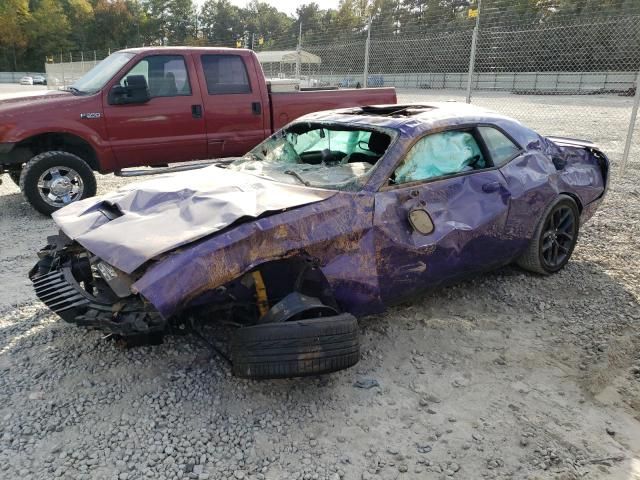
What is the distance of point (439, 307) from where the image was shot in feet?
13.3

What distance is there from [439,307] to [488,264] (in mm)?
493

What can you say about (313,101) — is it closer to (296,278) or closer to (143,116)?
(143,116)

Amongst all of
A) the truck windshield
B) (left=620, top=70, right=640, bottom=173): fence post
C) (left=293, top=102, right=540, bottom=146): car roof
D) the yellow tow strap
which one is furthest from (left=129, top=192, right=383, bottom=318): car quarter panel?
(left=620, top=70, right=640, bottom=173): fence post

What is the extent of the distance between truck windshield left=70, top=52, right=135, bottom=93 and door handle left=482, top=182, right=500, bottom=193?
4859 mm

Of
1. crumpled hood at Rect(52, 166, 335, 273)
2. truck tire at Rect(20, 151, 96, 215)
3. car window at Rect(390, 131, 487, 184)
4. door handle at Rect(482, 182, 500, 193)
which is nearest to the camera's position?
crumpled hood at Rect(52, 166, 335, 273)

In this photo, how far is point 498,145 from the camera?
4.17 meters

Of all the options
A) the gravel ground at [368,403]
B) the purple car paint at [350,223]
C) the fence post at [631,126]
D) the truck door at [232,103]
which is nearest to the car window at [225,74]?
the truck door at [232,103]

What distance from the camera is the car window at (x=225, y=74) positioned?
6949mm

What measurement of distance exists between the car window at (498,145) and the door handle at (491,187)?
0.73 feet

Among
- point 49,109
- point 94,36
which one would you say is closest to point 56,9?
point 94,36

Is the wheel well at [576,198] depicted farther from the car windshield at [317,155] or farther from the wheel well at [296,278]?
the wheel well at [296,278]

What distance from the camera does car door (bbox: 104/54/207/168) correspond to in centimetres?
648

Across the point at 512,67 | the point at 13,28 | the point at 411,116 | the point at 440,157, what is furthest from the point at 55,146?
the point at 13,28

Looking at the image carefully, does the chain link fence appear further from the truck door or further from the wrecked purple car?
the wrecked purple car
